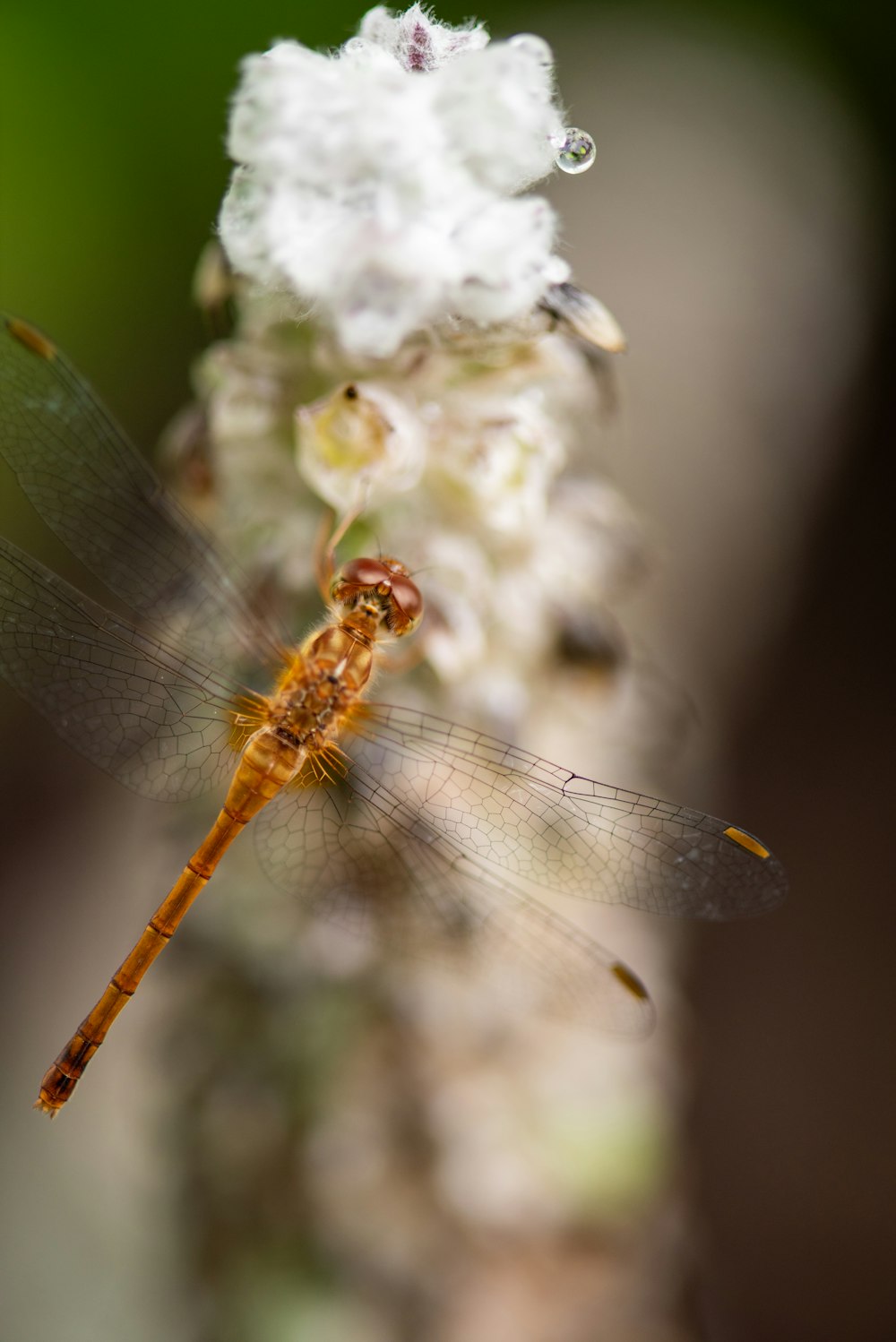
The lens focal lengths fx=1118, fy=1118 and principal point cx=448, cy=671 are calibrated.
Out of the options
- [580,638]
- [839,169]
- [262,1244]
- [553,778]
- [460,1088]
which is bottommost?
[262,1244]

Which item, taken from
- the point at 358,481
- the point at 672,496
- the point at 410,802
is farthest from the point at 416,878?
the point at 672,496

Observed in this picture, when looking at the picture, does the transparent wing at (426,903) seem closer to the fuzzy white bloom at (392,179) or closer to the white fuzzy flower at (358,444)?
the white fuzzy flower at (358,444)

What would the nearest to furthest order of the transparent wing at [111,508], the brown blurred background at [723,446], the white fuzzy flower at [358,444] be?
the white fuzzy flower at [358,444], the transparent wing at [111,508], the brown blurred background at [723,446]

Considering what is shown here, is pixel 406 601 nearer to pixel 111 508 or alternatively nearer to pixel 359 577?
pixel 359 577

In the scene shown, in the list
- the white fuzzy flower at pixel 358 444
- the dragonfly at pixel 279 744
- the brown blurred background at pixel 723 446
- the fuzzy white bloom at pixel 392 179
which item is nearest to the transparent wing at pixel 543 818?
the dragonfly at pixel 279 744

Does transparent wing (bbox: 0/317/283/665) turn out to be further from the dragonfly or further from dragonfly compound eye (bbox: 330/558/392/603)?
dragonfly compound eye (bbox: 330/558/392/603)

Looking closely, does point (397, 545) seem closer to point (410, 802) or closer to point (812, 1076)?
point (410, 802)

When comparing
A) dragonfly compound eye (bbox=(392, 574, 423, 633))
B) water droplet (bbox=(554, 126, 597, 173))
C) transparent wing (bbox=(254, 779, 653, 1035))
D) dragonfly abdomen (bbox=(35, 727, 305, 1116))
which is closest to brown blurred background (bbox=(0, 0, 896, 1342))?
dragonfly abdomen (bbox=(35, 727, 305, 1116))

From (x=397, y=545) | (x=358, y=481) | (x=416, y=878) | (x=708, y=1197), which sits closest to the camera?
(x=358, y=481)
